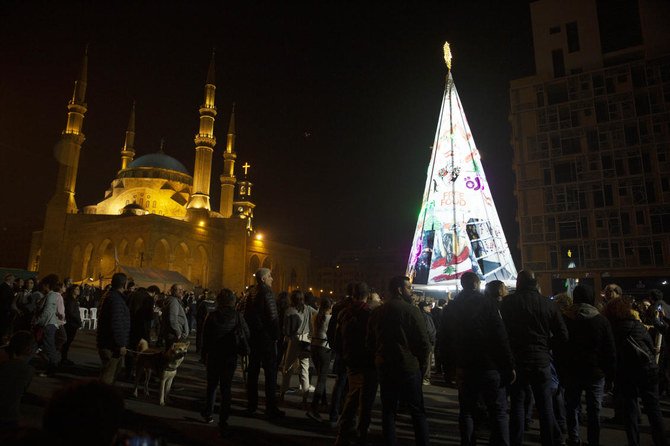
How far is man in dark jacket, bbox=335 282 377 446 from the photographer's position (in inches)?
181

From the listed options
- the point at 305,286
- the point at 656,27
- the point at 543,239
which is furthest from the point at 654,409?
the point at 305,286

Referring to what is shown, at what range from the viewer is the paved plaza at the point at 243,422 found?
16.5 feet

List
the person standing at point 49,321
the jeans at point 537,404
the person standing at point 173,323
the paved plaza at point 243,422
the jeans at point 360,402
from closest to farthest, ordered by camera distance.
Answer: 1. the jeans at point 537,404
2. the jeans at point 360,402
3. the paved plaza at point 243,422
4. the person standing at point 173,323
5. the person standing at point 49,321

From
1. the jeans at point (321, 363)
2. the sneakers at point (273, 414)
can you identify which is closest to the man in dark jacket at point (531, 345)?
the jeans at point (321, 363)

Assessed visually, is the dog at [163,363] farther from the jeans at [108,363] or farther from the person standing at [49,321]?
the person standing at [49,321]

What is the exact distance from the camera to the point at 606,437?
18.7ft

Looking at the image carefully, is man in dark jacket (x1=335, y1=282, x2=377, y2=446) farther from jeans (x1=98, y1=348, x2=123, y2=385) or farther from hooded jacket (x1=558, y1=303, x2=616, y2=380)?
jeans (x1=98, y1=348, x2=123, y2=385)

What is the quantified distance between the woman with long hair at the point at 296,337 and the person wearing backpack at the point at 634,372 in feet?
14.6

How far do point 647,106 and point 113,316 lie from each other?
37894 millimetres

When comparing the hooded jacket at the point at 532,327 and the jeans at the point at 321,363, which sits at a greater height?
the hooded jacket at the point at 532,327

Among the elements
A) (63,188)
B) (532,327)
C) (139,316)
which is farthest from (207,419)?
(63,188)

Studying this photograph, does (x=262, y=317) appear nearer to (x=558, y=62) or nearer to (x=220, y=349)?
(x=220, y=349)

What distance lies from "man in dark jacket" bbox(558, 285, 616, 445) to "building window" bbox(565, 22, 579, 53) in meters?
38.6

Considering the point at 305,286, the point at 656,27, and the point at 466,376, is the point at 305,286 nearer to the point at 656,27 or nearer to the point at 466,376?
the point at 656,27
